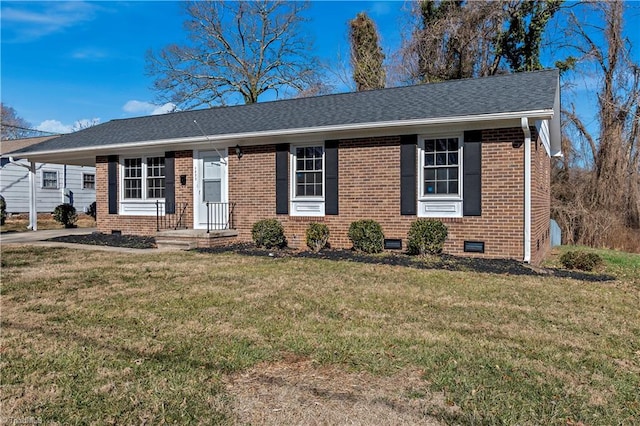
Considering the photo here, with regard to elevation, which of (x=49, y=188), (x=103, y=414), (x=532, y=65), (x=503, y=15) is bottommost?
(x=103, y=414)

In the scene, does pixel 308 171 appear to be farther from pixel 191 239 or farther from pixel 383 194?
pixel 191 239

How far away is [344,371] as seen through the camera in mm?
3471

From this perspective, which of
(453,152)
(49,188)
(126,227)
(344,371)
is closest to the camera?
(344,371)

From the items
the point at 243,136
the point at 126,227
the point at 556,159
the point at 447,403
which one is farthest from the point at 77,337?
the point at 556,159

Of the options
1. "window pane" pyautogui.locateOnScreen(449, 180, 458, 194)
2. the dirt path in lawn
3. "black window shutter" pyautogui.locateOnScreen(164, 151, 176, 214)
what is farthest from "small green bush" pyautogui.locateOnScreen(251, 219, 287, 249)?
the dirt path in lawn

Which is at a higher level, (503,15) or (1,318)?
(503,15)

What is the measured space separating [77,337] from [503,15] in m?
21.2

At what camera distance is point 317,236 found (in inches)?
405

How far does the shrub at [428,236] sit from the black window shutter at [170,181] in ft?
23.4

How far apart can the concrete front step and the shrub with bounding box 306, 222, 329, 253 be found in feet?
7.93

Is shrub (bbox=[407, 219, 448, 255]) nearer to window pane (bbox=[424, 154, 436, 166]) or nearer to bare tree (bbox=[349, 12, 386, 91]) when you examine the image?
window pane (bbox=[424, 154, 436, 166])

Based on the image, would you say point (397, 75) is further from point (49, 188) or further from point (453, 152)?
point (49, 188)

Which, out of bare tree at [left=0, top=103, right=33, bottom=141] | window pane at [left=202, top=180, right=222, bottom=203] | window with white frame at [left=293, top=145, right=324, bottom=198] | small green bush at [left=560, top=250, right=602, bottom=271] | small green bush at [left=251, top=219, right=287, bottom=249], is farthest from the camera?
bare tree at [left=0, top=103, right=33, bottom=141]

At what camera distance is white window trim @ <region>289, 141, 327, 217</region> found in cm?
1084
